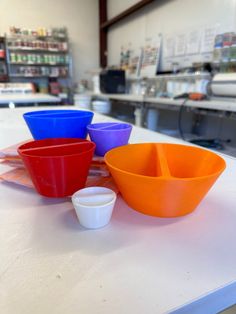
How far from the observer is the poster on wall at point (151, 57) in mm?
3568

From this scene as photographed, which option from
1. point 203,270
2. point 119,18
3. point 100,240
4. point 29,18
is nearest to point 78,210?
point 100,240

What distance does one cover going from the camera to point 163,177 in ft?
1.19

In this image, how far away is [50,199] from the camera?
48 centimetres

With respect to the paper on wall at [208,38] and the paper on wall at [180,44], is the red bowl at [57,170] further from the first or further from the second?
the paper on wall at [180,44]

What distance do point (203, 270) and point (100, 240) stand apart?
0.47ft

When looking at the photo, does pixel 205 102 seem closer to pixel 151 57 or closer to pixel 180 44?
pixel 180 44

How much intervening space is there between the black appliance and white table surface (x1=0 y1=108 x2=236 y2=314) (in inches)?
134

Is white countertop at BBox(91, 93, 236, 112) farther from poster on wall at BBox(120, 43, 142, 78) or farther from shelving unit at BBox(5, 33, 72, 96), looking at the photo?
Result: shelving unit at BBox(5, 33, 72, 96)

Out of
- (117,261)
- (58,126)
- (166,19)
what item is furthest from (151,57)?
(117,261)

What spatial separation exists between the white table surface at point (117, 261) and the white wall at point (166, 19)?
2.72m

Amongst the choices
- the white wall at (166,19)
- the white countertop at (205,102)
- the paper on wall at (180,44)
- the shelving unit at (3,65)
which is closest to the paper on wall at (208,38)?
the white wall at (166,19)

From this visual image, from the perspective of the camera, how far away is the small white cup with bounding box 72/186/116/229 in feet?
1.21

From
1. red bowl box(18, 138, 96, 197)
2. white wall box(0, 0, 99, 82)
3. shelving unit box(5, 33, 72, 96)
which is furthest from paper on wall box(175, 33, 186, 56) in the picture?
red bowl box(18, 138, 96, 197)

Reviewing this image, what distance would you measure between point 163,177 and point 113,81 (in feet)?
11.5
